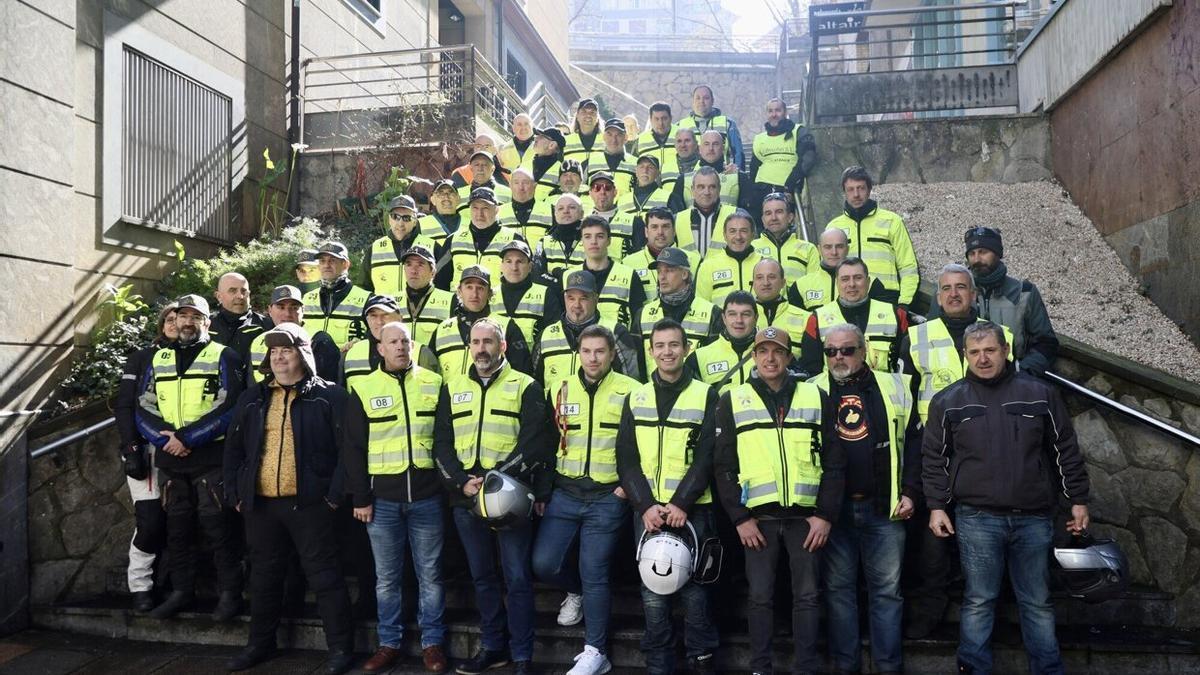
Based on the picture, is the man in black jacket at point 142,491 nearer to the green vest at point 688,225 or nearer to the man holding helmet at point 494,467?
the man holding helmet at point 494,467

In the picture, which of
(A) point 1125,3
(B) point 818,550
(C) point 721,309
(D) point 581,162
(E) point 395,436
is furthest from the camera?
(D) point 581,162

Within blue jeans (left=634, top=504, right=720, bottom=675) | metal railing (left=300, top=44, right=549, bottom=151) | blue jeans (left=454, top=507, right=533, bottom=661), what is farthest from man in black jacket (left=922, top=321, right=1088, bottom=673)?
metal railing (left=300, top=44, right=549, bottom=151)

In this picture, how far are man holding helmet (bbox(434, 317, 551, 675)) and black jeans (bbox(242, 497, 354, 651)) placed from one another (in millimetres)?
869

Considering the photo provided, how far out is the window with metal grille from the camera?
8922mm

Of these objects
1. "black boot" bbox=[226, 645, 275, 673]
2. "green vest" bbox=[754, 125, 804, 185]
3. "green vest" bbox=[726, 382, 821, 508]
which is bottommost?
"black boot" bbox=[226, 645, 275, 673]

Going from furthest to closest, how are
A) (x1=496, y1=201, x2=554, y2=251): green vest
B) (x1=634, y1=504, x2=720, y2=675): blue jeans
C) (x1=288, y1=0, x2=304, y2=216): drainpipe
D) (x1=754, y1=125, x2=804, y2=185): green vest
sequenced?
1. (x1=288, y1=0, x2=304, y2=216): drainpipe
2. (x1=754, y1=125, x2=804, y2=185): green vest
3. (x1=496, y1=201, x2=554, y2=251): green vest
4. (x1=634, y1=504, x2=720, y2=675): blue jeans

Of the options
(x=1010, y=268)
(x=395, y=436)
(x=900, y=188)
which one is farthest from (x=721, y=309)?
(x=900, y=188)

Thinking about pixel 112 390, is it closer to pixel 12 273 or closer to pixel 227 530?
pixel 12 273

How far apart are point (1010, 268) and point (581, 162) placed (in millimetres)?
4889

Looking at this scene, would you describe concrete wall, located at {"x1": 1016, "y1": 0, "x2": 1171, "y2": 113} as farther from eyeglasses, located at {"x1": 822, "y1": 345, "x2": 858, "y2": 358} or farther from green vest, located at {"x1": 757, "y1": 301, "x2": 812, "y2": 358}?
eyeglasses, located at {"x1": 822, "y1": 345, "x2": 858, "y2": 358}

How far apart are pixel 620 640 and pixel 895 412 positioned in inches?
88.4

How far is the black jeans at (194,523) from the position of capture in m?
6.08

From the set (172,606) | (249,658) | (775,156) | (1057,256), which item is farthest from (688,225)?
(172,606)

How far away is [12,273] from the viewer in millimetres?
6746
